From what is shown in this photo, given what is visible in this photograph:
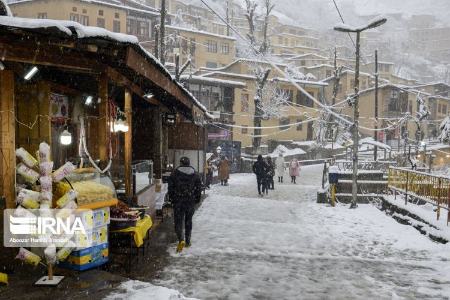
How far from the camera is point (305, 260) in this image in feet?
26.9

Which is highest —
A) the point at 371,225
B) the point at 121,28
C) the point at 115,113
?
the point at 121,28

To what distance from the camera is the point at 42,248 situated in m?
6.58

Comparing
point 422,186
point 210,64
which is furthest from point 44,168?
point 210,64

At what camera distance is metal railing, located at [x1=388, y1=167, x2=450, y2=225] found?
34.7 feet

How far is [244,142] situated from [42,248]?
38250 mm

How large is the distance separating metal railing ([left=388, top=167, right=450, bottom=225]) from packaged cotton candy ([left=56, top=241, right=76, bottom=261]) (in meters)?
8.80

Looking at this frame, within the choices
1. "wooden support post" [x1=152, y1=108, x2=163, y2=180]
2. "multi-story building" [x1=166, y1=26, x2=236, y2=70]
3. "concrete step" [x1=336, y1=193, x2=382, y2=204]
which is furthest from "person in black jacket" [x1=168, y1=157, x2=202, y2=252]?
"multi-story building" [x1=166, y1=26, x2=236, y2=70]

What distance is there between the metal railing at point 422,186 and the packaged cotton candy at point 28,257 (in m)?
9.34

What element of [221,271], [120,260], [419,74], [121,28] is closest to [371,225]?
[221,271]

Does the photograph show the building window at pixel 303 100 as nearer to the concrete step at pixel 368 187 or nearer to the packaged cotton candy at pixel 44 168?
the concrete step at pixel 368 187

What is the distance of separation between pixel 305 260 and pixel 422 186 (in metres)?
5.88

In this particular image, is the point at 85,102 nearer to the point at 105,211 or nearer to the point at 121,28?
the point at 105,211

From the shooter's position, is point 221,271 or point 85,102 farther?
point 85,102

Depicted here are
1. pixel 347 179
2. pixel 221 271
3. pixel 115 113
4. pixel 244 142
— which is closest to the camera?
pixel 221 271
